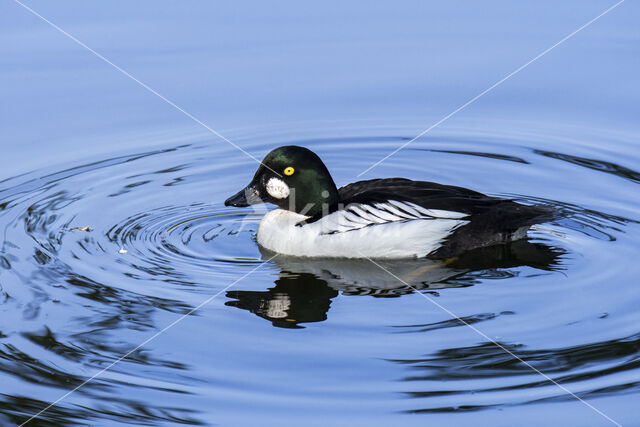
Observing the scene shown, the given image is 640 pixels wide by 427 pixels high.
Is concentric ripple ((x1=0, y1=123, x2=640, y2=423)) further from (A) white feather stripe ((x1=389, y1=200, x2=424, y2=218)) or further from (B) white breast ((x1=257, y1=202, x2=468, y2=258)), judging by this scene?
(A) white feather stripe ((x1=389, y1=200, x2=424, y2=218))

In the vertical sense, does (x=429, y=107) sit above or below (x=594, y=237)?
above

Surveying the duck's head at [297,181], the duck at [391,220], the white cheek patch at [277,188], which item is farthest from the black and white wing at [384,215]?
the white cheek patch at [277,188]

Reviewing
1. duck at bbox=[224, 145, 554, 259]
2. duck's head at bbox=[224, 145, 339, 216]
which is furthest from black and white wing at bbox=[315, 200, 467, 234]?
duck's head at bbox=[224, 145, 339, 216]

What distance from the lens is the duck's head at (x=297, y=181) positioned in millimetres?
10281

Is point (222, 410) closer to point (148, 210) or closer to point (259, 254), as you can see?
point (259, 254)

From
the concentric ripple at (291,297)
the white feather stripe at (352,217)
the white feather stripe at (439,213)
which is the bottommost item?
the concentric ripple at (291,297)

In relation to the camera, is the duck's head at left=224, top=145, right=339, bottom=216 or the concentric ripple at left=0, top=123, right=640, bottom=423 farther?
the duck's head at left=224, top=145, right=339, bottom=216

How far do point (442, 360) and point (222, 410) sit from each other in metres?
1.69

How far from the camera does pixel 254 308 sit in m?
8.77

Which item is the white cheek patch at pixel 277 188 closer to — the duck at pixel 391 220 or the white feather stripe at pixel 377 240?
the duck at pixel 391 220

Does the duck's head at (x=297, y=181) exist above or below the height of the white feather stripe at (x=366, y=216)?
above

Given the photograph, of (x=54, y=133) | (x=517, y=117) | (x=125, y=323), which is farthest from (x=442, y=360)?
(x=54, y=133)

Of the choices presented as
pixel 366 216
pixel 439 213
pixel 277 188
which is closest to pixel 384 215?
pixel 366 216

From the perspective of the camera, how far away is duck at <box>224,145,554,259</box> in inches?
393
